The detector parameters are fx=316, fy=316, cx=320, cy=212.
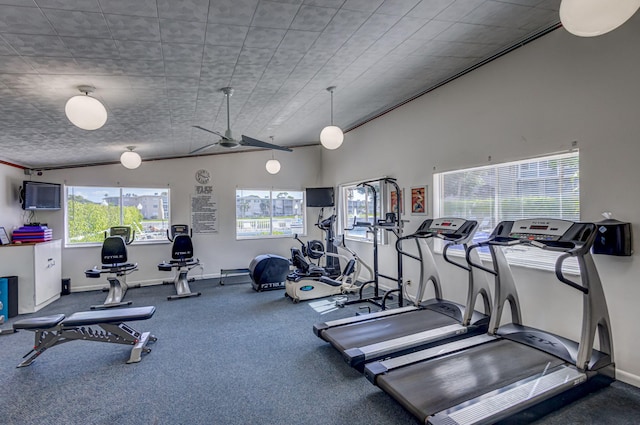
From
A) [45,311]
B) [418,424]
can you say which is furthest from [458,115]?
[45,311]

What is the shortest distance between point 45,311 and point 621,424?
6.97 metres

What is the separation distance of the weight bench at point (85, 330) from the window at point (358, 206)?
3.99 m

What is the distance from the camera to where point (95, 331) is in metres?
3.38

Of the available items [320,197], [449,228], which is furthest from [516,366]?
[320,197]

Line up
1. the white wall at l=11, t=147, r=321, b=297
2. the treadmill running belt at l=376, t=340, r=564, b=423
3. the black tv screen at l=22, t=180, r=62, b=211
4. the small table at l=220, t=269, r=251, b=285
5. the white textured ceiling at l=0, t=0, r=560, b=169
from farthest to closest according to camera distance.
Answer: the small table at l=220, t=269, r=251, b=285 < the white wall at l=11, t=147, r=321, b=297 < the black tv screen at l=22, t=180, r=62, b=211 < the treadmill running belt at l=376, t=340, r=564, b=423 < the white textured ceiling at l=0, t=0, r=560, b=169

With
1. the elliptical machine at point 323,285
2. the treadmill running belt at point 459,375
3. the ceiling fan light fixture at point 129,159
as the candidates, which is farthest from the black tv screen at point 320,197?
the treadmill running belt at point 459,375

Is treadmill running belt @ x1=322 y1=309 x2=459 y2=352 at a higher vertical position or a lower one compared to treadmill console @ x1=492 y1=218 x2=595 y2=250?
lower

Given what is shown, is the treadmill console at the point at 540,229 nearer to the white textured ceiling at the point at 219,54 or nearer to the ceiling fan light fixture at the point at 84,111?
the white textured ceiling at the point at 219,54

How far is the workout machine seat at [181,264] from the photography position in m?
5.68

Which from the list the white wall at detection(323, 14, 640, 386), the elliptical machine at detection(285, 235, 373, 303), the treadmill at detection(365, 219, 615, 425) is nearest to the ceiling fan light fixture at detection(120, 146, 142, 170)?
the elliptical machine at detection(285, 235, 373, 303)

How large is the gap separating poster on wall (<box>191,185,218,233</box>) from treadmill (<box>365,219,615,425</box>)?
531cm

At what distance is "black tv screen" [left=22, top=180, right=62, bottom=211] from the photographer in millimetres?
5395

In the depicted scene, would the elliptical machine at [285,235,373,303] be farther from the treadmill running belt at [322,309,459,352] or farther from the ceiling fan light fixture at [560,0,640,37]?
the ceiling fan light fixture at [560,0,640,37]

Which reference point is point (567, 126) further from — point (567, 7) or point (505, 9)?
point (567, 7)
